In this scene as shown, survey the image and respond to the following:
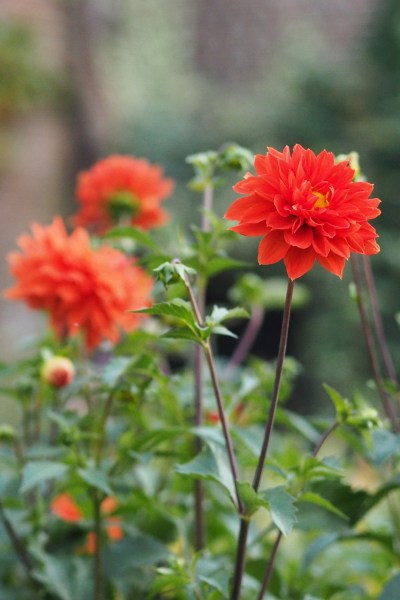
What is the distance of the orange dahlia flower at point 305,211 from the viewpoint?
1.30 ft

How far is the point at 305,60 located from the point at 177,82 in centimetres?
115

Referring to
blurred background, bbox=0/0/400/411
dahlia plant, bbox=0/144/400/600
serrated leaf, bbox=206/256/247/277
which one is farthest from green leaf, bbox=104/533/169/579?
blurred background, bbox=0/0/400/411

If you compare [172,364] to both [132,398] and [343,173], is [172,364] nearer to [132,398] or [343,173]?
[132,398]

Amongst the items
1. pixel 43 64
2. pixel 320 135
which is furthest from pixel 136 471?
pixel 43 64

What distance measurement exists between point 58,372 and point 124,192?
0.28m

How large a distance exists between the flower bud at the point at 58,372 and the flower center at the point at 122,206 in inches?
9.6

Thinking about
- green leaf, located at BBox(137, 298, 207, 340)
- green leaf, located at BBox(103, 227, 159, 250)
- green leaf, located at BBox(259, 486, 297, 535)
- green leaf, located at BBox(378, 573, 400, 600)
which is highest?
green leaf, located at BBox(103, 227, 159, 250)

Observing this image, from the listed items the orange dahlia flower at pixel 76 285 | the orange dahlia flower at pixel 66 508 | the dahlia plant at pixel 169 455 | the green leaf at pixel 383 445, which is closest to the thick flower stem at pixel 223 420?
the dahlia plant at pixel 169 455

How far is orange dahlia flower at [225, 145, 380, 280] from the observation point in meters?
0.40

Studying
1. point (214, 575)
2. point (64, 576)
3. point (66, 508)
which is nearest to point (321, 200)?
point (214, 575)

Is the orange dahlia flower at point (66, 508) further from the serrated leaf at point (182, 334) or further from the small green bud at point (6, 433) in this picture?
the serrated leaf at point (182, 334)

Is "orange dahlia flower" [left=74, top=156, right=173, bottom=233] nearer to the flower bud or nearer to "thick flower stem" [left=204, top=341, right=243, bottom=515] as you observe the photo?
the flower bud

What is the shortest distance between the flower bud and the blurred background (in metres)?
2.05

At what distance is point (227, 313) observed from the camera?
18.1 inches
